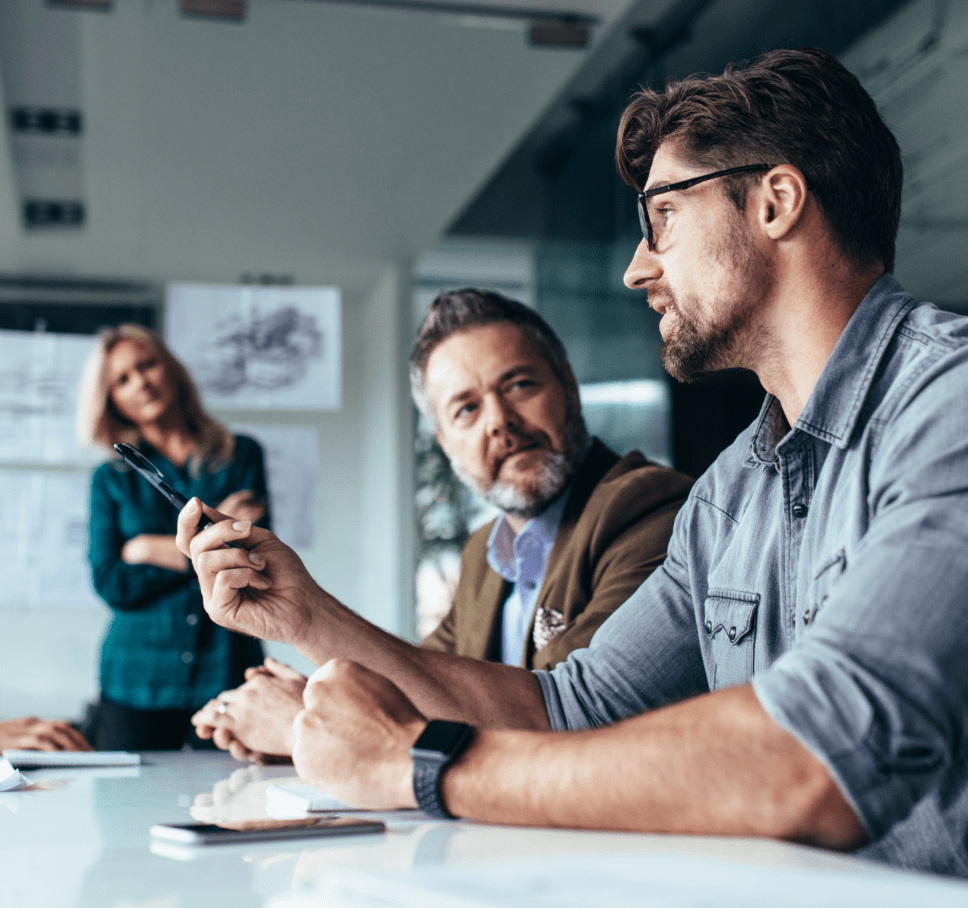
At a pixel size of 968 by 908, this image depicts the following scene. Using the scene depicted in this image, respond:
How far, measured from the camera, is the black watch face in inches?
33.0

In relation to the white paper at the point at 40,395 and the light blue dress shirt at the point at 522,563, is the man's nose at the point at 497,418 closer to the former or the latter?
the light blue dress shirt at the point at 522,563

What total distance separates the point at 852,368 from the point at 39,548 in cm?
347

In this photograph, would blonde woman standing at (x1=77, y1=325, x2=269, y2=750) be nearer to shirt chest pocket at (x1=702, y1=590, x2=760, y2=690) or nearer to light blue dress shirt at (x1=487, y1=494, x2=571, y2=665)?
light blue dress shirt at (x1=487, y1=494, x2=571, y2=665)

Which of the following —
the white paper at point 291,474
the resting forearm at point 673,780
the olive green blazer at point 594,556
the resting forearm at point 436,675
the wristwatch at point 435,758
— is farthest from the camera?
the white paper at point 291,474

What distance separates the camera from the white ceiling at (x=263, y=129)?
3.53 meters

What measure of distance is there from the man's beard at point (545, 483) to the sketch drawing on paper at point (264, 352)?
2.21 meters

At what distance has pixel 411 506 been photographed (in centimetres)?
396

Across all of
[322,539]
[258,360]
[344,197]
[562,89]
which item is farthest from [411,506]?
[562,89]

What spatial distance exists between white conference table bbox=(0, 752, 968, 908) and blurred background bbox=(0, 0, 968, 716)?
2.59 metres

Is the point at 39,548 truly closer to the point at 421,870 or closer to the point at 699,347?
the point at 699,347

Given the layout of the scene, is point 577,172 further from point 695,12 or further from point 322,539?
point 322,539

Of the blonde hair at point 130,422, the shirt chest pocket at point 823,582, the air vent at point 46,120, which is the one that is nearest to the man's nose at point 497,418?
the shirt chest pocket at point 823,582

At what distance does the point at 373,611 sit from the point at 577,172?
185cm

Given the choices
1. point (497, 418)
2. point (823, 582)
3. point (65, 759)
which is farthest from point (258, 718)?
point (823, 582)
